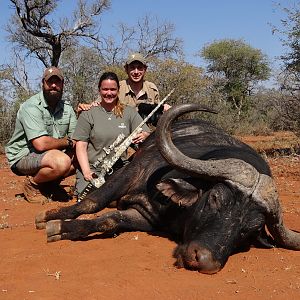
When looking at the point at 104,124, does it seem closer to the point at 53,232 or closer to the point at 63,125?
the point at 63,125

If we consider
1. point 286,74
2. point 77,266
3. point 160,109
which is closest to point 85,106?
point 160,109

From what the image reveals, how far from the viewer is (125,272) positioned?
3533mm

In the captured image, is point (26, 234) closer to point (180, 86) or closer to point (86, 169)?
point (86, 169)

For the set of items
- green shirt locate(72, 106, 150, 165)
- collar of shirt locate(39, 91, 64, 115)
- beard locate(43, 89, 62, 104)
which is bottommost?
green shirt locate(72, 106, 150, 165)

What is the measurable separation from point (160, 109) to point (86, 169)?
1290mm

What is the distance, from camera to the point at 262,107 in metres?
25.4

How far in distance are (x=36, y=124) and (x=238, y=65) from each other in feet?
81.0

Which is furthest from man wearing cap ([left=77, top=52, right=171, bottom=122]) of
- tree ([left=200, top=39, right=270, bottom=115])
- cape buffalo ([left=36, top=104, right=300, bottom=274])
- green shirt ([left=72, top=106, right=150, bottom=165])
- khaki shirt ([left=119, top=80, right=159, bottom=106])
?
tree ([left=200, top=39, right=270, bottom=115])

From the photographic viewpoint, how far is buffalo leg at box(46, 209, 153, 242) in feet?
14.4

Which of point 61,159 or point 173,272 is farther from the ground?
point 61,159

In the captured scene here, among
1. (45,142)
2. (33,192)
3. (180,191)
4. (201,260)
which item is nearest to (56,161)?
(45,142)

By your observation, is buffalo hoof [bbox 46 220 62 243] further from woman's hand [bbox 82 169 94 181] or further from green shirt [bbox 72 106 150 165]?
green shirt [bbox 72 106 150 165]

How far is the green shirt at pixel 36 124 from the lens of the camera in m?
6.41

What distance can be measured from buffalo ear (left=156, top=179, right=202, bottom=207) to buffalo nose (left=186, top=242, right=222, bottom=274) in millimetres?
737
